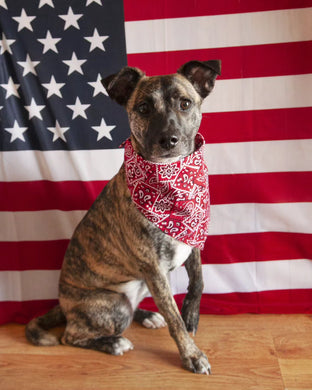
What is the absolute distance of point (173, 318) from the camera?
2086mm

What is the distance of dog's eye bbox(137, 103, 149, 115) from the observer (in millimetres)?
1965

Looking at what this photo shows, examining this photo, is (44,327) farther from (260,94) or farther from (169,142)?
(260,94)

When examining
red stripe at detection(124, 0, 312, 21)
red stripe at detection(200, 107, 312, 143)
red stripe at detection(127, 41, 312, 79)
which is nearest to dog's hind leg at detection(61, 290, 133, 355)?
red stripe at detection(200, 107, 312, 143)

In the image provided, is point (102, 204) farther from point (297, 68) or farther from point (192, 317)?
point (297, 68)

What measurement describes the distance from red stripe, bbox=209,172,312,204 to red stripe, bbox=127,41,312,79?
62 centimetres

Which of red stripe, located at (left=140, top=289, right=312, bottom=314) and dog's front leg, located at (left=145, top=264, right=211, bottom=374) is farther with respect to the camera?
red stripe, located at (left=140, top=289, right=312, bottom=314)

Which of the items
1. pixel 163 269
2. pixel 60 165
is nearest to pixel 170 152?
pixel 163 269

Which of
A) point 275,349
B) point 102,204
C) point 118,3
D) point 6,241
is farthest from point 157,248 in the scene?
point 118,3

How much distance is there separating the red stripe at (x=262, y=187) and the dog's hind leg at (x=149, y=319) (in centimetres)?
84

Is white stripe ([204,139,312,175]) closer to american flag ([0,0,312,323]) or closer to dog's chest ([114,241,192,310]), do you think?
american flag ([0,0,312,323])

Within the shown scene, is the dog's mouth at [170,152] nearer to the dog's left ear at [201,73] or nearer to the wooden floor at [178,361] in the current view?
the dog's left ear at [201,73]

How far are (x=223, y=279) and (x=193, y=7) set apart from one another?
5.66ft

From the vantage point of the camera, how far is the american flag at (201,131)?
2400 mm

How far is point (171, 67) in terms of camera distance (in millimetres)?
2475
